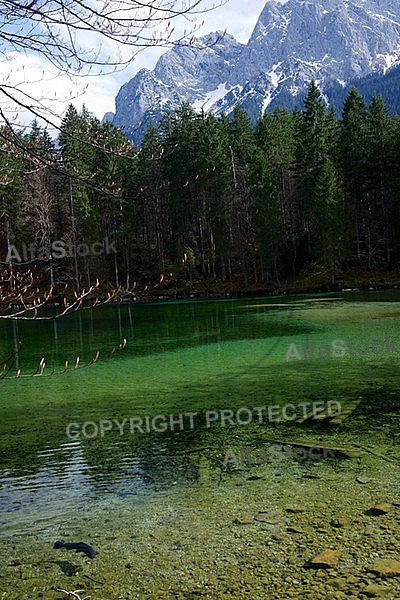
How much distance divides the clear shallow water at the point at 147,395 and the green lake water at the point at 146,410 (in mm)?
21

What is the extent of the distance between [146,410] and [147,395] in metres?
1.14

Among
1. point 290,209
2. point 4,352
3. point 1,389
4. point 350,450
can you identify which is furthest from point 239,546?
point 290,209

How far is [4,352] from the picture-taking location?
652 inches

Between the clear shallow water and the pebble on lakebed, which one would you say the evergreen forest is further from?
the pebble on lakebed

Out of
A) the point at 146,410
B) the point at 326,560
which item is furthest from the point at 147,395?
the point at 326,560

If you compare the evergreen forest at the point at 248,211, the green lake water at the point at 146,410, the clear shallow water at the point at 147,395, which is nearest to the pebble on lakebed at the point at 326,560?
the green lake water at the point at 146,410

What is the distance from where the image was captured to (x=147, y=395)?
9.69 metres

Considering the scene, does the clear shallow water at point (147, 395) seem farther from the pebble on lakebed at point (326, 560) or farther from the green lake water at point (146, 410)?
the pebble on lakebed at point (326, 560)

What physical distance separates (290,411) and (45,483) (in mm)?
3636

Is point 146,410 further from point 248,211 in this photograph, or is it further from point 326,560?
point 248,211

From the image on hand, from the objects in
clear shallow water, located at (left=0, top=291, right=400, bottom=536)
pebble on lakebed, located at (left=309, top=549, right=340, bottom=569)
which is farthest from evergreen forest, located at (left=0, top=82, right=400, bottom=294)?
pebble on lakebed, located at (left=309, top=549, right=340, bottom=569)

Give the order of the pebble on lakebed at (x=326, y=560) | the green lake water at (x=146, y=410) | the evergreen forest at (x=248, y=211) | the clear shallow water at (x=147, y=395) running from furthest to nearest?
the evergreen forest at (x=248, y=211) < the clear shallow water at (x=147, y=395) < the green lake water at (x=146, y=410) < the pebble on lakebed at (x=326, y=560)

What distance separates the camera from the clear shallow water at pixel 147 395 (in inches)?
220

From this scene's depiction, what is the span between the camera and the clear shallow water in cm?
559
